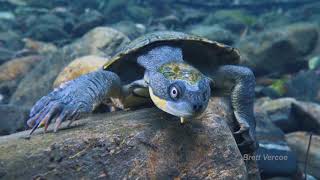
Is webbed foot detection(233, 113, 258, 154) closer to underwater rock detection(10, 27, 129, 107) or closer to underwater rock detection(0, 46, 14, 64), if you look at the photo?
underwater rock detection(10, 27, 129, 107)

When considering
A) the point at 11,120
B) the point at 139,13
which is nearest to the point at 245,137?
the point at 11,120

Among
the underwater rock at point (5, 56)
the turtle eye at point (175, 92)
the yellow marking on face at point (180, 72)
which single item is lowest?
the underwater rock at point (5, 56)

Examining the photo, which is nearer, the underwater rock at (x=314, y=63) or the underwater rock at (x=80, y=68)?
the underwater rock at (x=80, y=68)

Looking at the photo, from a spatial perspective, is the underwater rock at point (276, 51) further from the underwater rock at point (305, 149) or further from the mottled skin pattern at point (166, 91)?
the mottled skin pattern at point (166, 91)

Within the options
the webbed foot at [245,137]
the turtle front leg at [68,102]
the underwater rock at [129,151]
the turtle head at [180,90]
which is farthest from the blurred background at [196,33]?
the turtle head at [180,90]

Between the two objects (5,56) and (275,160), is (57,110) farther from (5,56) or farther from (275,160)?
(5,56)

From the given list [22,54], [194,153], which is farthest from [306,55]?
[194,153]

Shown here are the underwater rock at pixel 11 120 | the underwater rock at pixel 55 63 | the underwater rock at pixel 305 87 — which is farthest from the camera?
the underwater rock at pixel 305 87
